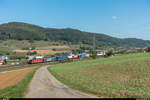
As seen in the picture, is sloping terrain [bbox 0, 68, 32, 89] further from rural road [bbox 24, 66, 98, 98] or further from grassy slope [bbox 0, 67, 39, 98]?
rural road [bbox 24, 66, 98, 98]

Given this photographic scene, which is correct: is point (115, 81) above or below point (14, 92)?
above

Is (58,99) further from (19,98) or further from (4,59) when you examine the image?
(4,59)

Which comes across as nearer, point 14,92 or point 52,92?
point 52,92

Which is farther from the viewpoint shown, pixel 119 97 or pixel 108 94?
pixel 108 94

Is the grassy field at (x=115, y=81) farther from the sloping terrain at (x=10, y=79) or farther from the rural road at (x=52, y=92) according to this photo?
the sloping terrain at (x=10, y=79)

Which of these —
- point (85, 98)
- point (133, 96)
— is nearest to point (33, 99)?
point (85, 98)

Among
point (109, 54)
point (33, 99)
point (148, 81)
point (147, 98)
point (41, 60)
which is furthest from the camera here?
point (41, 60)

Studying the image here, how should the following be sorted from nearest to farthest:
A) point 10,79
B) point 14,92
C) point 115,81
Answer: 1. point 14,92
2. point 115,81
3. point 10,79

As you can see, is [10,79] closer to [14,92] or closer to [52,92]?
[14,92]

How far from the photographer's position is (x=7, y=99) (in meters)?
12.8

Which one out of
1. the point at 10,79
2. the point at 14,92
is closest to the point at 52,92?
the point at 14,92

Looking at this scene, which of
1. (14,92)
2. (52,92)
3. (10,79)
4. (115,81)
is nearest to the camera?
(52,92)

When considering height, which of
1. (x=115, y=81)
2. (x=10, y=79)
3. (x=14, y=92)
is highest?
(x=115, y=81)

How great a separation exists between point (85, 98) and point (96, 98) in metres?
0.80
